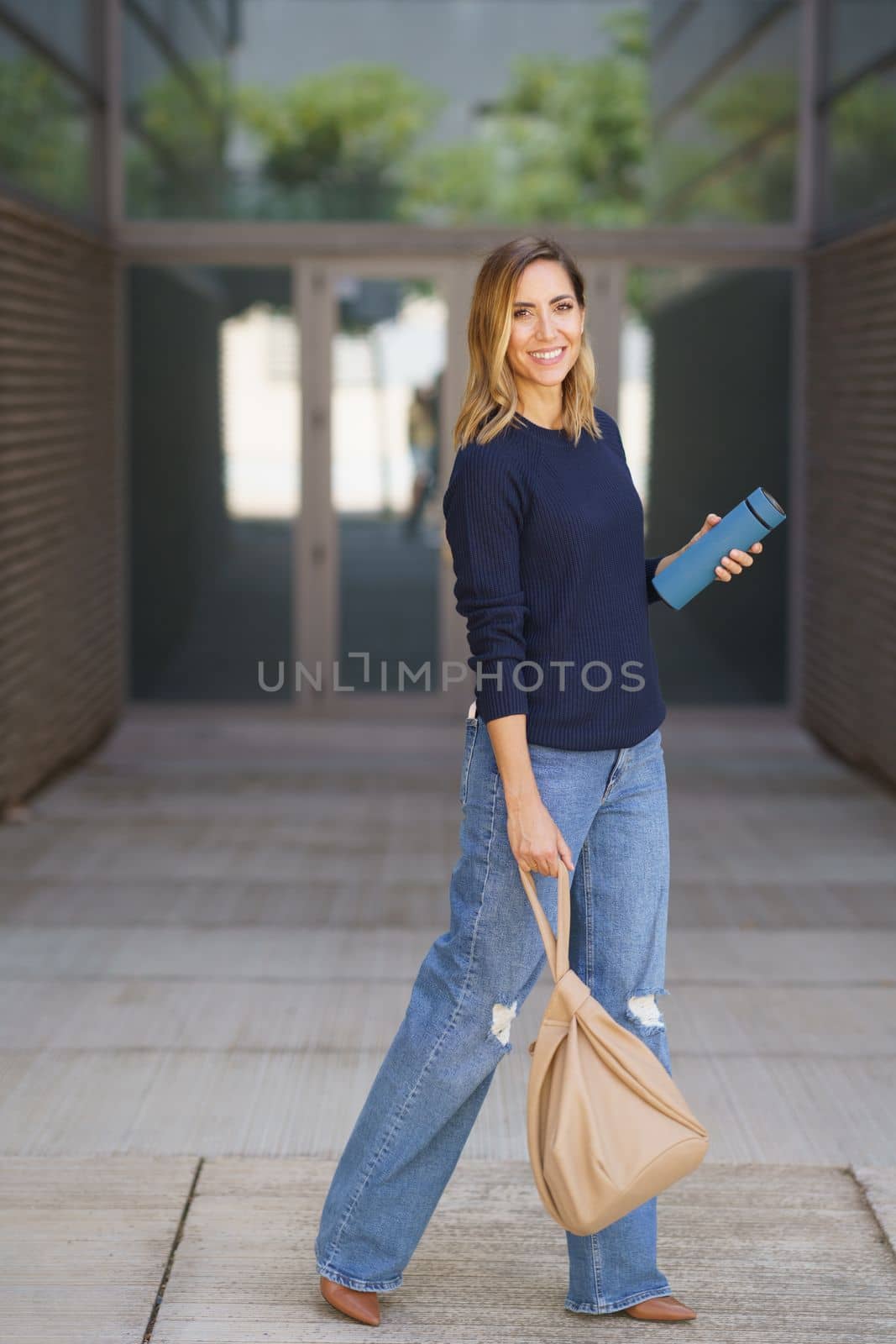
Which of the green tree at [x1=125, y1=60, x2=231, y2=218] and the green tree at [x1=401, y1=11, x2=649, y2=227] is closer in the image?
the green tree at [x1=125, y1=60, x2=231, y2=218]

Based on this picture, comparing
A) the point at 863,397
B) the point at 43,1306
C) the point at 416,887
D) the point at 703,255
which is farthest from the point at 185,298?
the point at 43,1306

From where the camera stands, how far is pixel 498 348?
8.20ft

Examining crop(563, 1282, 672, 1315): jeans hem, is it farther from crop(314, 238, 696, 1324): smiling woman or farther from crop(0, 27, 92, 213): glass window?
crop(0, 27, 92, 213): glass window

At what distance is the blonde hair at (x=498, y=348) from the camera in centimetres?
250

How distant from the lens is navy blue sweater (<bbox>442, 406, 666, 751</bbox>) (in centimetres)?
247

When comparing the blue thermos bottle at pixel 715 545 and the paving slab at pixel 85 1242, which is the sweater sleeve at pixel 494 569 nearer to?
the blue thermos bottle at pixel 715 545

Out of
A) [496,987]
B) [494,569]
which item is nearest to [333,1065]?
[496,987]

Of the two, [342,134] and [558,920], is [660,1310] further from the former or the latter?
[342,134]

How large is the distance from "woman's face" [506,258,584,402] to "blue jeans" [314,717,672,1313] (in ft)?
1.78

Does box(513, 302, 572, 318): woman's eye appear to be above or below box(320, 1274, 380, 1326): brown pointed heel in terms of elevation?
above

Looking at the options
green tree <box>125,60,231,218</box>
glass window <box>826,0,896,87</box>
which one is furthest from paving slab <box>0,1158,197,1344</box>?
green tree <box>125,60,231,218</box>

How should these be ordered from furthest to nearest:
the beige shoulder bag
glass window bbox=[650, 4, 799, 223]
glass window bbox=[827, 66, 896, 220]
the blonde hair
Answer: glass window bbox=[650, 4, 799, 223] → glass window bbox=[827, 66, 896, 220] → the blonde hair → the beige shoulder bag

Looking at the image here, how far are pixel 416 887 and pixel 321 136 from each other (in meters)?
4.60

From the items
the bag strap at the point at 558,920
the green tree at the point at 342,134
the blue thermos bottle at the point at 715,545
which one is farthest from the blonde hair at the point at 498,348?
the green tree at the point at 342,134
